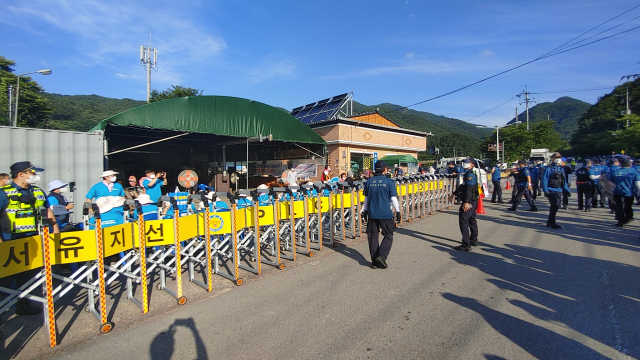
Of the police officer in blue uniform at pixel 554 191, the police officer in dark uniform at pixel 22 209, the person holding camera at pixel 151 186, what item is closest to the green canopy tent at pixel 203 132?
the person holding camera at pixel 151 186

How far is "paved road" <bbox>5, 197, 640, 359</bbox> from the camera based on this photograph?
295 cm

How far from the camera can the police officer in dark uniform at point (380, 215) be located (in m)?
5.16

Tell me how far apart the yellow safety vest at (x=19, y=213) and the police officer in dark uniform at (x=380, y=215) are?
4.67 meters

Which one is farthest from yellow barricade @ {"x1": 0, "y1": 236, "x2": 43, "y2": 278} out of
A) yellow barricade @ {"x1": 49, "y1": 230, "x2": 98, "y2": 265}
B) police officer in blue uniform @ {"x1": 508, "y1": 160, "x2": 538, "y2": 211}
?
police officer in blue uniform @ {"x1": 508, "y1": 160, "x2": 538, "y2": 211}

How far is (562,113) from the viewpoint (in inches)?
6024

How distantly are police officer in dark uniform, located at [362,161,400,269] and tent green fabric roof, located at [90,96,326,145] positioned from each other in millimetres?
9190

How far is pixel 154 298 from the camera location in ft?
13.9

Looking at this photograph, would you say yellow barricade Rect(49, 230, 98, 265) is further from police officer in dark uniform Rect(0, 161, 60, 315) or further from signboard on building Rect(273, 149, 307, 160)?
signboard on building Rect(273, 149, 307, 160)

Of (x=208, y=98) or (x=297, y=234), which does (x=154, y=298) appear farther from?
(x=208, y=98)

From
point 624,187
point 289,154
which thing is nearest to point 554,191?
point 624,187

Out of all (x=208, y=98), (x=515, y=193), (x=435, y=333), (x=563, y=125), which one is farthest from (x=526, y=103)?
(x=563, y=125)

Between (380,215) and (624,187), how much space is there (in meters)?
6.58

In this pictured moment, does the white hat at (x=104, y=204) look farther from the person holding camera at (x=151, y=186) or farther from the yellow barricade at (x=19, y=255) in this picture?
the yellow barricade at (x=19, y=255)

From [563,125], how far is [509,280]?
577ft
